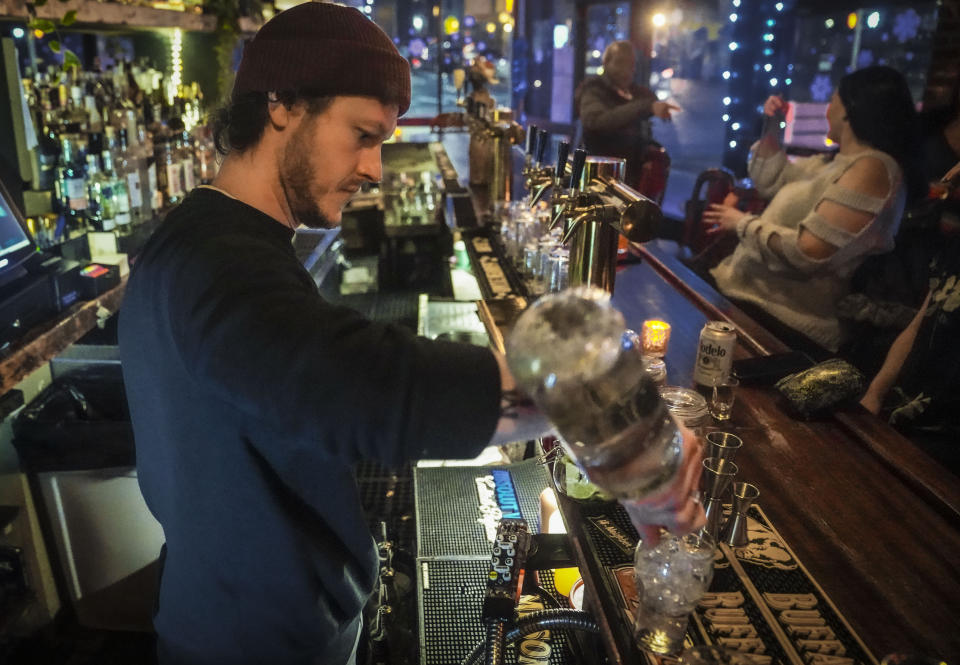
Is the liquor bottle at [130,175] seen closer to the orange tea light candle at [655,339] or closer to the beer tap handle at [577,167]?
the beer tap handle at [577,167]

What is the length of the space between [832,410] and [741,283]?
156cm

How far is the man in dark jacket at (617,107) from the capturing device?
5.63 metres

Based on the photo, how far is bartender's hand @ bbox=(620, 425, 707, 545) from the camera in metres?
0.77

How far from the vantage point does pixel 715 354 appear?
5.46ft

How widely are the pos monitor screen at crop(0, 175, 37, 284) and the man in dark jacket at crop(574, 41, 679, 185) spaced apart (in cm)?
455

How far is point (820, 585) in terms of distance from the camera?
1.07 m

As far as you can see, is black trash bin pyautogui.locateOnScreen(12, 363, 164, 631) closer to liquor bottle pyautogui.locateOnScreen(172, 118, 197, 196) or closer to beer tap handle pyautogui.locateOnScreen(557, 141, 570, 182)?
liquor bottle pyautogui.locateOnScreen(172, 118, 197, 196)

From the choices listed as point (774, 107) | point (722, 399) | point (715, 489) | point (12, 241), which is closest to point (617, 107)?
point (774, 107)

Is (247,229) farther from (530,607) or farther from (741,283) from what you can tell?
(741,283)

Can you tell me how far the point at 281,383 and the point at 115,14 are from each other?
216cm

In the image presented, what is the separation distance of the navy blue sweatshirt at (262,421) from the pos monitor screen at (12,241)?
3.68 feet

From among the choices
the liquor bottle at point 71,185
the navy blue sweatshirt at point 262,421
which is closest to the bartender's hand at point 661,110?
the liquor bottle at point 71,185

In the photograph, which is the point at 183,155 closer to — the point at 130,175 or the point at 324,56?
the point at 130,175

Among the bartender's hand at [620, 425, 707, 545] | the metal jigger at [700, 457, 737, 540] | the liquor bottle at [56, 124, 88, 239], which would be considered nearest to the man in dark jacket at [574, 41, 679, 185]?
the liquor bottle at [56, 124, 88, 239]
